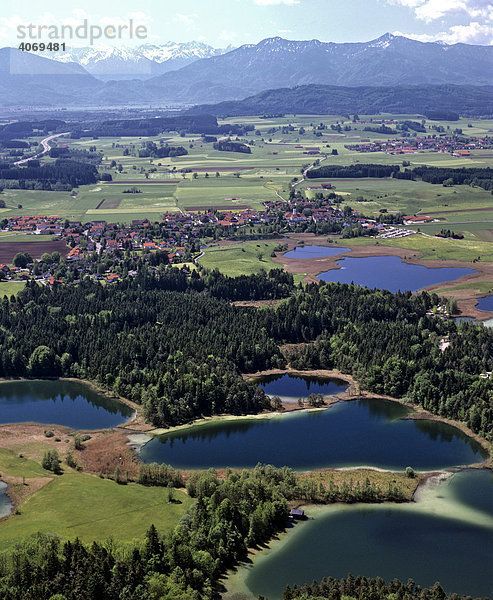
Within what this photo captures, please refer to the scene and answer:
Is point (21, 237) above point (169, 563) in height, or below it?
above

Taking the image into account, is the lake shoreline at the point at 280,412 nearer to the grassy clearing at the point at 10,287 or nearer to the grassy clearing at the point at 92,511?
the grassy clearing at the point at 92,511

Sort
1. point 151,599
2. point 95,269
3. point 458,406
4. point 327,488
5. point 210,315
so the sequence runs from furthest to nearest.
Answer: point 95,269, point 210,315, point 458,406, point 327,488, point 151,599

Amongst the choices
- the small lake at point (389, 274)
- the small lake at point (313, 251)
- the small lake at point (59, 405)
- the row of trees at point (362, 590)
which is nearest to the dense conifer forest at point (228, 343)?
the small lake at point (59, 405)

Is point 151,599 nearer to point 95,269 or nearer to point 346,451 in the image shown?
point 346,451

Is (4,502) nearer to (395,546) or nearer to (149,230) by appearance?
(395,546)

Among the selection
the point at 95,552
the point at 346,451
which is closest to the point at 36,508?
the point at 95,552

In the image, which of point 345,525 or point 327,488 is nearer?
point 345,525

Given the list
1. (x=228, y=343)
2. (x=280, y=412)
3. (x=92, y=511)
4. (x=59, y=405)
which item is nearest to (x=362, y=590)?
(x=92, y=511)
